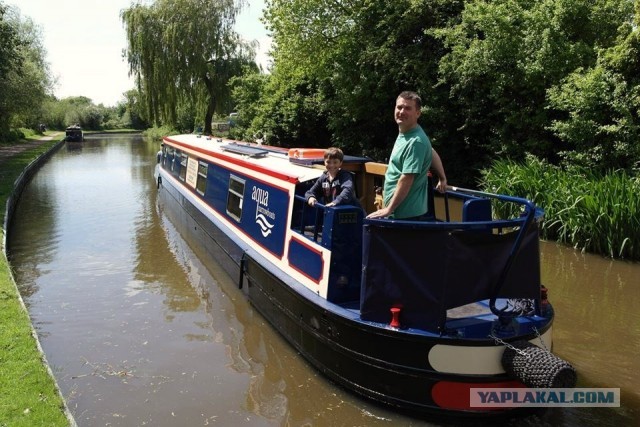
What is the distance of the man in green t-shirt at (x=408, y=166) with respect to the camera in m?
3.81

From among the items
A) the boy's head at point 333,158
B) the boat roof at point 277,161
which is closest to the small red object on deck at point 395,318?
the boy's head at point 333,158

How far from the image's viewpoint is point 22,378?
13.7 ft

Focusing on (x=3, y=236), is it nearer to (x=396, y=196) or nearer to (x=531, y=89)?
(x=396, y=196)

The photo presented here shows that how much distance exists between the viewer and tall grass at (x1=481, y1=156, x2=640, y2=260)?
8148 mm

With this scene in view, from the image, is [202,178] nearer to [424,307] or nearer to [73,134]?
[424,307]

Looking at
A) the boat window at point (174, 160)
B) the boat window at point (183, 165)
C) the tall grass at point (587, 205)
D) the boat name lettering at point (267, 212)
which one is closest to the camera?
the boat name lettering at point (267, 212)

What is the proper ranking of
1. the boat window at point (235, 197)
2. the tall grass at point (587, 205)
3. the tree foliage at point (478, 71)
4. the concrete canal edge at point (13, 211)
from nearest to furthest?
the concrete canal edge at point (13, 211) < the boat window at point (235, 197) < the tall grass at point (587, 205) < the tree foliage at point (478, 71)

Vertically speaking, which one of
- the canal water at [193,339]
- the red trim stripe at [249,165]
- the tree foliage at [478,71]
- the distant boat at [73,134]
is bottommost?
the canal water at [193,339]

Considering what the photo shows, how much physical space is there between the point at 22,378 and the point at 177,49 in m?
24.1

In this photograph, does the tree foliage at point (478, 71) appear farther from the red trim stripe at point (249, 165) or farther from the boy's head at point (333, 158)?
the boy's head at point (333, 158)

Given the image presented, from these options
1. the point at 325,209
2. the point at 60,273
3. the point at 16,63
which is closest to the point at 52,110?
the point at 16,63

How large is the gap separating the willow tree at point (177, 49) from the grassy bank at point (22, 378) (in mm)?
22017

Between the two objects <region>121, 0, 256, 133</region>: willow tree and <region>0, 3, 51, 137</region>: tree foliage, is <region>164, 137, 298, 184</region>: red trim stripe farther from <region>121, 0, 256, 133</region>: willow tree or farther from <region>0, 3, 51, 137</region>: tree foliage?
<region>121, 0, 256, 133</region>: willow tree

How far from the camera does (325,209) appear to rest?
15.1ft
